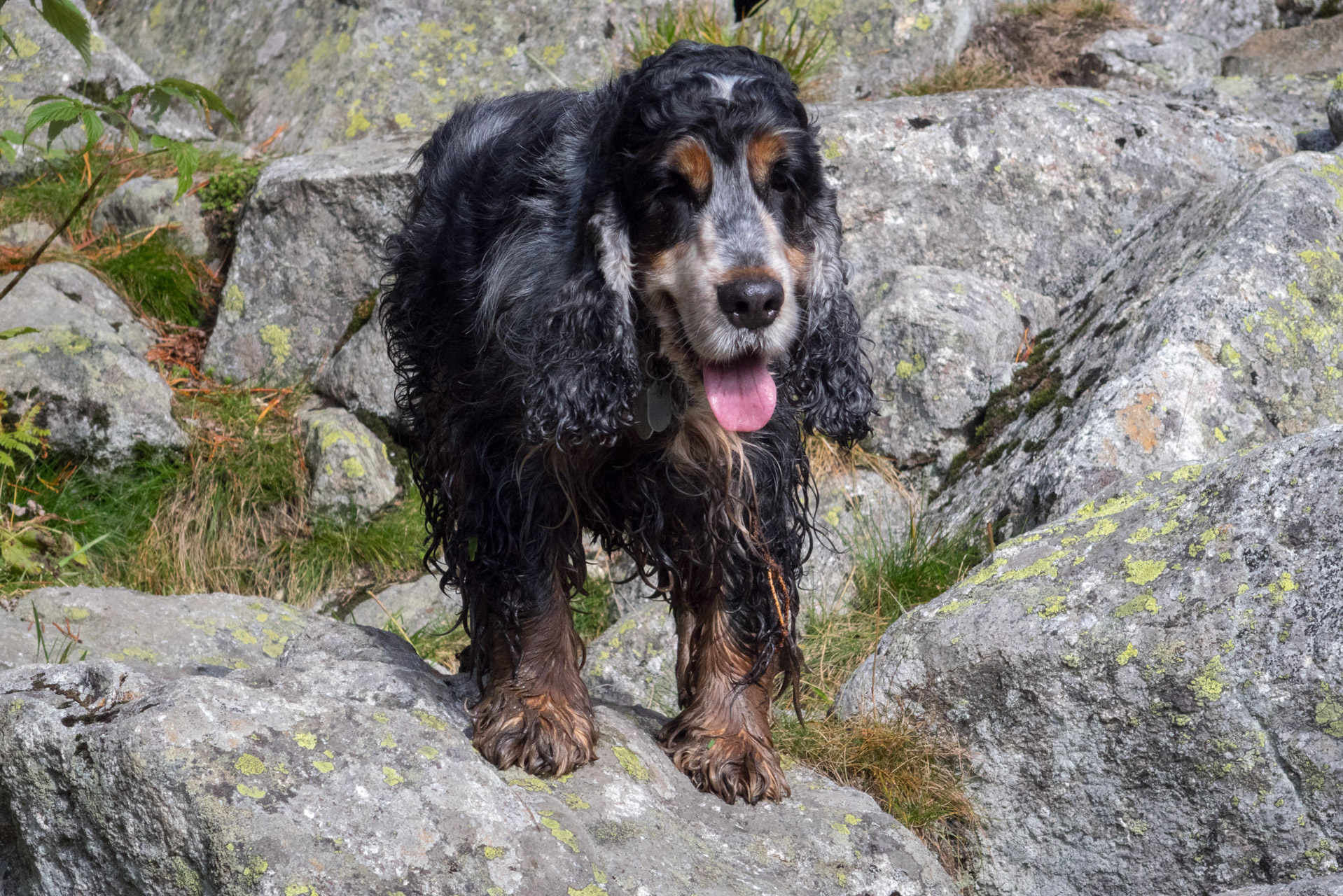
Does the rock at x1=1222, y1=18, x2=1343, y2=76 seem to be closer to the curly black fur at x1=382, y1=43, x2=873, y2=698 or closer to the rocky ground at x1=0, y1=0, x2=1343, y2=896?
the rocky ground at x1=0, y1=0, x2=1343, y2=896

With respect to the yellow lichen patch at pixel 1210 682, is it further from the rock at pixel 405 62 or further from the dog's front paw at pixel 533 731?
the rock at pixel 405 62

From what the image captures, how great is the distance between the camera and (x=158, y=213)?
6.52 m

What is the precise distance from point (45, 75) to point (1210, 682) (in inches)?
283

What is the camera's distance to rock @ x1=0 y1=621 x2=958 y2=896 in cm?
Answer: 216

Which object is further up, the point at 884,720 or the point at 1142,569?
the point at 1142,569

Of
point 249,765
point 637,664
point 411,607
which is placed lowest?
point 411,607

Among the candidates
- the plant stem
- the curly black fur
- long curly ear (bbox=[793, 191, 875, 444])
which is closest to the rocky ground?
the curly black fur

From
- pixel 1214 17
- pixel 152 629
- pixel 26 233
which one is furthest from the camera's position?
pixel 1214 17

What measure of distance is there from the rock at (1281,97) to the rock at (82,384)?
589 cm

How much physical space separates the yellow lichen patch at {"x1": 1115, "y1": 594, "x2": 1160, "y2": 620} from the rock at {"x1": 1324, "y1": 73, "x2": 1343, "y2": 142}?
3861 mm

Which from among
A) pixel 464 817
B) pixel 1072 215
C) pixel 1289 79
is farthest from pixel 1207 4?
pixel 464 817

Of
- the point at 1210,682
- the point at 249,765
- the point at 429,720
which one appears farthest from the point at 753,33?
the point at 249,765

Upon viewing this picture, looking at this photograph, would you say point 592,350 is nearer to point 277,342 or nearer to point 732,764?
point 732,764

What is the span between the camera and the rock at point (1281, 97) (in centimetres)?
665
